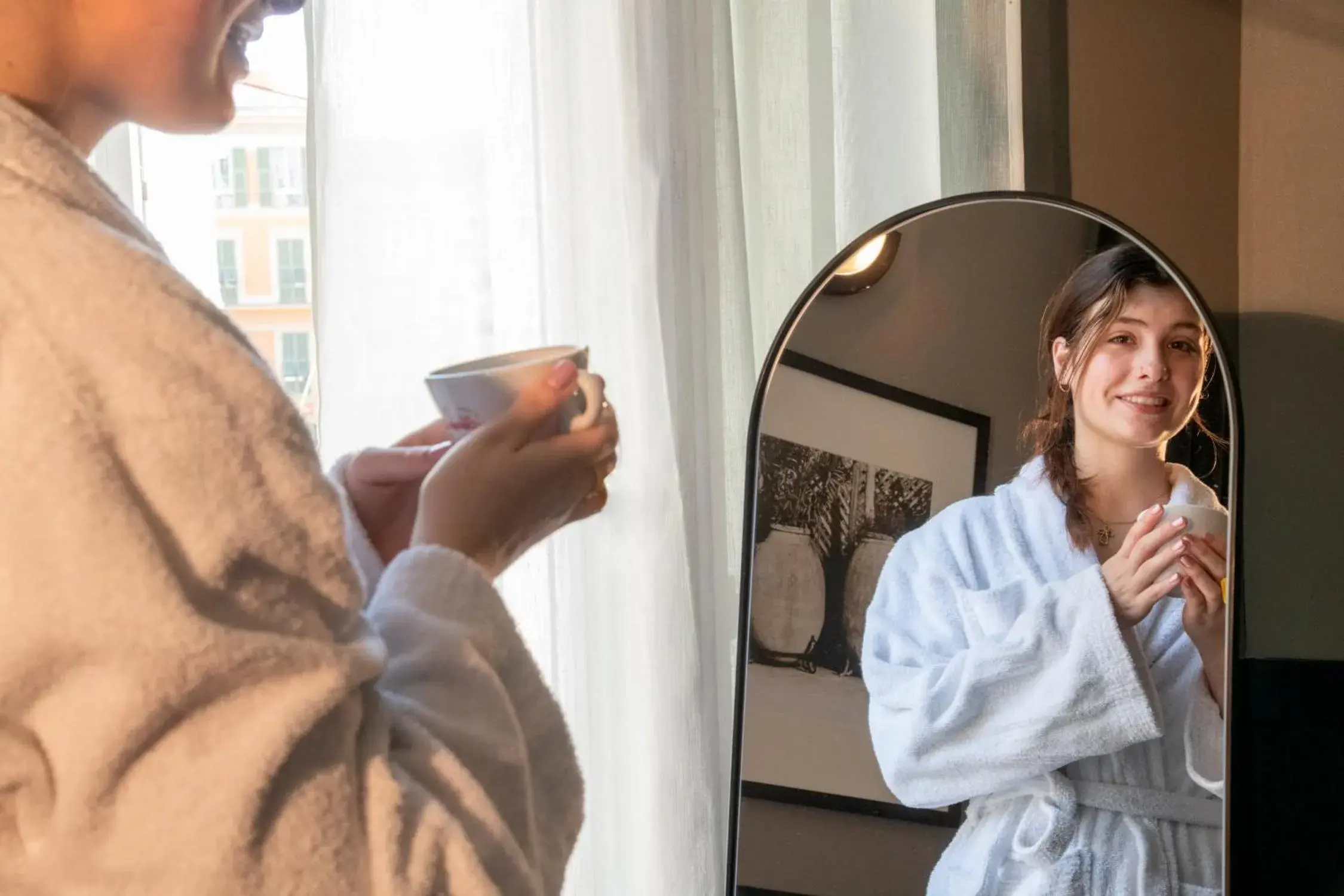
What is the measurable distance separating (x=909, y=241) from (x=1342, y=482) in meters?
0.57

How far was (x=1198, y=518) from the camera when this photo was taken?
2.77ft

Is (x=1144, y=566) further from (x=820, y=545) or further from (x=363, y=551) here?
(x=363, y=551)

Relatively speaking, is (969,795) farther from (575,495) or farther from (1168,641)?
(575,495)

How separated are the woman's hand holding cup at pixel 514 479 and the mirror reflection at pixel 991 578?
0.36m

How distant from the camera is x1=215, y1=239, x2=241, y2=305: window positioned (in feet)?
2.93

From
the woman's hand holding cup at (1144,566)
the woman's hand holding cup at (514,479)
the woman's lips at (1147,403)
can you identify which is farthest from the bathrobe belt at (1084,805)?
the woman's hand holding cup at (514,479)

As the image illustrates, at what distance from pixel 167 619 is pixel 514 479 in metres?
0.20

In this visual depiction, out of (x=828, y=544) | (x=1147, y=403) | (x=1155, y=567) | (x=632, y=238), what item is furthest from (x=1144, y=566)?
(x=632, y=238)

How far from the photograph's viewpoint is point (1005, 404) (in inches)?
34.1

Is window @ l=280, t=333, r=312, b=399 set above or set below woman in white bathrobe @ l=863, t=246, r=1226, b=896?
above

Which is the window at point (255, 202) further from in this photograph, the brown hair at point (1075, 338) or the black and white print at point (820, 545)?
the brown hair at point (1075, 338)

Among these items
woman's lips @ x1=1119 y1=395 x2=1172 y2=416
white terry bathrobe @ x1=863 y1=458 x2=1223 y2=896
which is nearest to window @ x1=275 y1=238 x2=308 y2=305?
white terry bathrobe @ x1=863 y1=458 x2=1223 y2=896

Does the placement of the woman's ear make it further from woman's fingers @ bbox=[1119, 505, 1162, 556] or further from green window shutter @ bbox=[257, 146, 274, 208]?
green window shutter @ bbox=[257, 146, 274, 208]

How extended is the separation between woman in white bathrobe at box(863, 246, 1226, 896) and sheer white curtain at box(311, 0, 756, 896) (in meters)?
0.20
